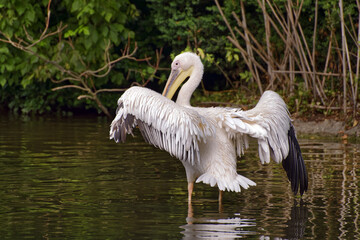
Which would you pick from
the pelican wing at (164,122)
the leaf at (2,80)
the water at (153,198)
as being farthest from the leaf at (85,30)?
the pelican wing at (164,122)

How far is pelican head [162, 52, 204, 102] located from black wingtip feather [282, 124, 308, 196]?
1.10m

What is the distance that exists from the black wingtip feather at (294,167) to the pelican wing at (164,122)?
91 cm

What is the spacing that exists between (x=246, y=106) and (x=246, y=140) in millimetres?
7567

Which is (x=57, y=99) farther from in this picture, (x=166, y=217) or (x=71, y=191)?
(x=166, y=217)

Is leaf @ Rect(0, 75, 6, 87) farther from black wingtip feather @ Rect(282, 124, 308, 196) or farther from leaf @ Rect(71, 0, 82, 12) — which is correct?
black wingtip feather @ Rect(282, 124, 308, 196)

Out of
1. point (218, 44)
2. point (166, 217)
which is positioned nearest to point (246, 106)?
point (218, 44)

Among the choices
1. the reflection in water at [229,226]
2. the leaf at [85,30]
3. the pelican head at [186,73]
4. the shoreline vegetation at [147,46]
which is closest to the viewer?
the reflection in water at [229,226]

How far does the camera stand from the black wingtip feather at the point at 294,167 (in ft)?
23.3

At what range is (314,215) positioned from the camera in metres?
6.25

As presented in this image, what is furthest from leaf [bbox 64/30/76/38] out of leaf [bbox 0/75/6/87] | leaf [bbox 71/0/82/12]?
leaf [bbox 0/75/6/87]

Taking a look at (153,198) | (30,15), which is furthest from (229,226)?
(30,15)

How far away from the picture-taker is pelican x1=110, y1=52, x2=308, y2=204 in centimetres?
657

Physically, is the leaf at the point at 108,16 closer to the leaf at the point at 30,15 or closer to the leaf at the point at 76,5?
the leaf at the point at 76,5

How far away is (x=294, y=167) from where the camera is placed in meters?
7.23
